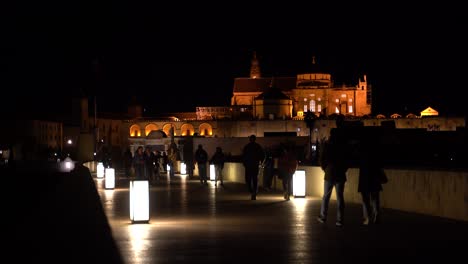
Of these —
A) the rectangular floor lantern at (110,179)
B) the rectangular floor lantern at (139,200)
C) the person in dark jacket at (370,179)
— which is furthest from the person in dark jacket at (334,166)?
the rectangular floor lantern at (110,179)

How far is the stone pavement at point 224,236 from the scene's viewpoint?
8812 mm

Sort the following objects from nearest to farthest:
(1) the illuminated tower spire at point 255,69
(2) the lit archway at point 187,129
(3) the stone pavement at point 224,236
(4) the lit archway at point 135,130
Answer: (3) the stone pavement at point 224,236 < (4) the lit archway at point 135,130 < (2) the lit archway at point 187,129 < (1) the illuminated tower spire at point 255,69

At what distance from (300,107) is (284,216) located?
121 m

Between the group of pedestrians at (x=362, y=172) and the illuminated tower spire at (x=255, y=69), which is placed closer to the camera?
the group of pedestrians at (x=362, y=172)

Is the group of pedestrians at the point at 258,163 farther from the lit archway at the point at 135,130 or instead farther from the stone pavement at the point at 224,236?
the lit archway at the point at 135,130

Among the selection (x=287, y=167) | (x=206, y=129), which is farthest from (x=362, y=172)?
(x=206, y=129)

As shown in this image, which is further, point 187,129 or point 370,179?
point 187,129

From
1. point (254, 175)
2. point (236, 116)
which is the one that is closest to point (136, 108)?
point (236, 116)

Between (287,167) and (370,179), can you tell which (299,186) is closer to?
(287,167)

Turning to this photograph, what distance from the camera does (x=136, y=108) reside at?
144 metres

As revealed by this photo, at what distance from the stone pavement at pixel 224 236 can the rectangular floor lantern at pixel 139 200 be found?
18 centimetres

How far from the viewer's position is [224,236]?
1120 centimetres

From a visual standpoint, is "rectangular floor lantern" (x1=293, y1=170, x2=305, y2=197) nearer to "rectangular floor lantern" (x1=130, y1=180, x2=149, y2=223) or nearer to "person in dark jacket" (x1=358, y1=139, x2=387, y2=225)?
"person in dark jacket" (x1=358, y1=139, x2=387, y2=225)

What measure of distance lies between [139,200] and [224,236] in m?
2.32
